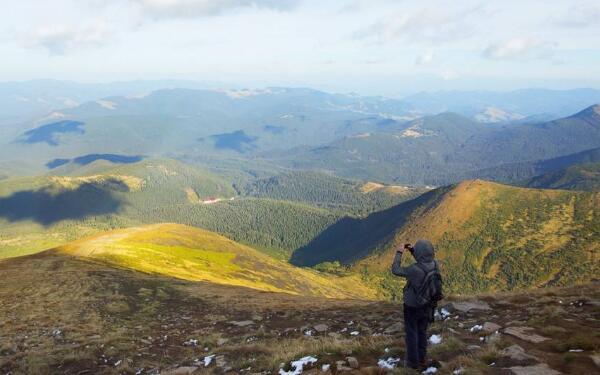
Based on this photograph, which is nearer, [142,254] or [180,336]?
[180,336]

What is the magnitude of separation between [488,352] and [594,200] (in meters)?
203

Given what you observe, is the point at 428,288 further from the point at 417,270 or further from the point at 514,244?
the point at 514,244

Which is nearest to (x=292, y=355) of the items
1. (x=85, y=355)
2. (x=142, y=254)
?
(x=85, y=355)

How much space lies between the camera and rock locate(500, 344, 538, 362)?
14055 millimetres

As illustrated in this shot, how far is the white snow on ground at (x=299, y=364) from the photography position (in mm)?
15613

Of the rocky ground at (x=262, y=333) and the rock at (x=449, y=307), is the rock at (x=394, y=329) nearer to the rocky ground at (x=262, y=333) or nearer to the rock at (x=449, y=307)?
the rocky ground at (x=262, y=333)

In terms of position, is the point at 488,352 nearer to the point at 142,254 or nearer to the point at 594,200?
the point at 142,254

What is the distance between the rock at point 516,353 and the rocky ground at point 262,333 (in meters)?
0.04

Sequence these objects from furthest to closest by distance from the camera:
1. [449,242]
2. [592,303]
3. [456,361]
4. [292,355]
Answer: [449,242]
[592,303]
[292,355]
[456,361]

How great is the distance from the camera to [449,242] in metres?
181

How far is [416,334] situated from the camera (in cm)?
1409

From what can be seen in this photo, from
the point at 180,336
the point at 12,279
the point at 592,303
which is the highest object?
the point at 592,303

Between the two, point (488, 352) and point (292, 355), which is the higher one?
point (488, 352)

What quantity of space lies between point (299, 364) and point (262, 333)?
12.4 meters
